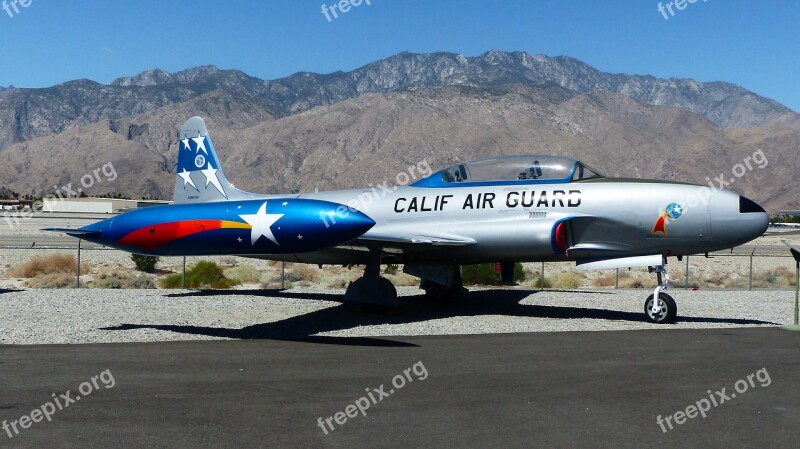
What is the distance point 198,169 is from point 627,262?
39.0 feet

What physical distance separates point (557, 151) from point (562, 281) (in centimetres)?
17153

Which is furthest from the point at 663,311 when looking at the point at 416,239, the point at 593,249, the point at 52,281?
the point at 52,281

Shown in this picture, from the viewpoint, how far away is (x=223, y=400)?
31.0 ft

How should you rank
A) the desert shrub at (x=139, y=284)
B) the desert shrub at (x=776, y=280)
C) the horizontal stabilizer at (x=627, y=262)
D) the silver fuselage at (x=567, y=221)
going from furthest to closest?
the desert shrub at (x=776, y=280)
the desert shrub at (x=139, y=284)
the horizontal stabilizer at (x=627, y=262)
the silver fuselage at (x=567, y=221)

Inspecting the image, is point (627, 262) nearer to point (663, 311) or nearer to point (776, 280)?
point (663, 311)

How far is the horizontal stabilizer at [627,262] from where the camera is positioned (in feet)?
55.3

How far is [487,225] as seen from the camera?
17.9m

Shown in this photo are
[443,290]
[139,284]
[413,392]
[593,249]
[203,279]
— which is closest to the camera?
[413,392]

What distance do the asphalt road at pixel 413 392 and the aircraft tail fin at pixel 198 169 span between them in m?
8.75

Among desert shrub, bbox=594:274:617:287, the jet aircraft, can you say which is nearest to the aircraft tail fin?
the jet aircraft

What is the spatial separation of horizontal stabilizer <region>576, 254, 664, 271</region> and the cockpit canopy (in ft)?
6.41

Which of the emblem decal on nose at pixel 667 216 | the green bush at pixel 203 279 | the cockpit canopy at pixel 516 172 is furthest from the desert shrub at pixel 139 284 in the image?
the emblem decal on nose at pixel 667 216

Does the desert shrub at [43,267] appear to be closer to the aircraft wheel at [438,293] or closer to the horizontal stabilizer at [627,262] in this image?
the aircraft wheel at [438,293]

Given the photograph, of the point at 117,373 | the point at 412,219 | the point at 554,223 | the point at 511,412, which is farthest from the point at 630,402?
the point at 412,219
